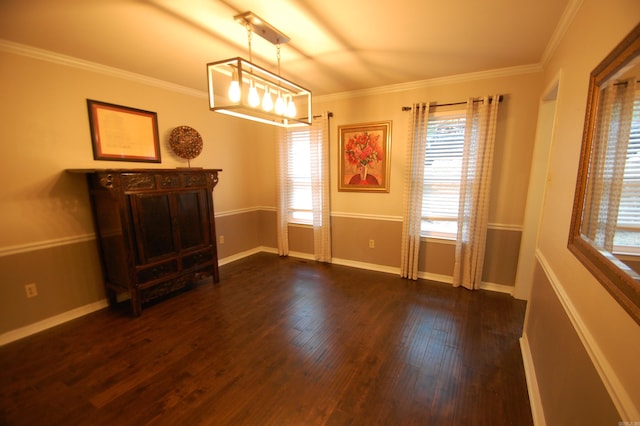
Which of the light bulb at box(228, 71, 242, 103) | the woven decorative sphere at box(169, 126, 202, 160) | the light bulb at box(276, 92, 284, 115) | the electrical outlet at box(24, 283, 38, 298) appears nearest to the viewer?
the light bulb at box(228, 71, 242, 103)

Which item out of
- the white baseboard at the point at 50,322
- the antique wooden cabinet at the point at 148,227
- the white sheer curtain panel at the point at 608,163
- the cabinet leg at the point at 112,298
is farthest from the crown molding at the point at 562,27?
the white baseboard at the point at 50,322

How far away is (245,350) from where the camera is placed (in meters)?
2.12

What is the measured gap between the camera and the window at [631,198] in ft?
2.57

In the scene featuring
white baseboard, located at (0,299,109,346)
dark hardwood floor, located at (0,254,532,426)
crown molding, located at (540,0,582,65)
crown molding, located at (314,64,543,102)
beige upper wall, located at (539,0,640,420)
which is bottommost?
dark hardwood floor, located at (0,254,532,426)

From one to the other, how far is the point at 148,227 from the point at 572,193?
332 centimetres

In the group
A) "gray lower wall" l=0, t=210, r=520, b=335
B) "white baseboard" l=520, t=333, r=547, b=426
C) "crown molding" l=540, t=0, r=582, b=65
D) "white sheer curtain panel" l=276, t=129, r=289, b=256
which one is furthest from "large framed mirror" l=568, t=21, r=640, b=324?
"white sheer curtain panel" l=276, t=129, r=289, b=256

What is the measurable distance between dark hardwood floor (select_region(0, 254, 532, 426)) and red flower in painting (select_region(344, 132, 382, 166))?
5.87ft

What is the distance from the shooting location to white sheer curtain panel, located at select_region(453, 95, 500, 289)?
2830 mm

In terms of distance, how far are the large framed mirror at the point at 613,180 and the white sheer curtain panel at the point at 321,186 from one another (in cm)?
285

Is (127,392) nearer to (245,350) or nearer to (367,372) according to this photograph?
(245,350)

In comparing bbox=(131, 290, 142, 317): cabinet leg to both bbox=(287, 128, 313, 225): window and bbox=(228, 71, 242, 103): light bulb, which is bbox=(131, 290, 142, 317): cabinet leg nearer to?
bbox=(228, 71, 242, 103): light bulb

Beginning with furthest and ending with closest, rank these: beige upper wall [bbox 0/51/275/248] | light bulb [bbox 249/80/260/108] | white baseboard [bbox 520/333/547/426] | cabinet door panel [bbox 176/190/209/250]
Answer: cabinet door panel [bbox 176/190/209/250]
beige upper wall [bbox 0/51/275/248]
light bulb [bbox 249/80/260/108]
white baseboard [bbox 520/333/547/426]

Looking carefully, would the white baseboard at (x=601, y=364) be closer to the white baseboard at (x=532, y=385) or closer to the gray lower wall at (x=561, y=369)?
the gray lower wall at (x=561, y=369)

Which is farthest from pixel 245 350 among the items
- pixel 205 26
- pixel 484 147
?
pixel 484 147
